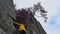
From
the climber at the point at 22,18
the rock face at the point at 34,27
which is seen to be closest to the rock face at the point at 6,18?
the climber at the point at 22,18

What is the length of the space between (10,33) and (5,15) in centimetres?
75

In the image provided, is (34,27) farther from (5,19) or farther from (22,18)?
(5,19)

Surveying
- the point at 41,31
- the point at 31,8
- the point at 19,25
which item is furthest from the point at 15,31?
the point at 41,31

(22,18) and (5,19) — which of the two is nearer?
(5,19)

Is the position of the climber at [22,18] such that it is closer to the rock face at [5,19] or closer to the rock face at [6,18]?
the rock face at [6,18]

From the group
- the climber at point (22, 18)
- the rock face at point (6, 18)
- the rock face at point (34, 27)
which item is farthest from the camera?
the rock face at point (34, 27)

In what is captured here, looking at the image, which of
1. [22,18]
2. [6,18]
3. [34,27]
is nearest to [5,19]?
[6,18]

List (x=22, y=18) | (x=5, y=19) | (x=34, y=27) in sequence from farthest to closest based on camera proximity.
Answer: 1. (x=34, y=27)
2. (x=22, y=18)
3. (x=5, y=19)

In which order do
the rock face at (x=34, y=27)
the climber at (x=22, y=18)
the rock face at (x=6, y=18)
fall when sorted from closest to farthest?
the rock face at (x=6, y=18)
the climber at (x=22, y=18)
the rock face at (x=34, y=27)

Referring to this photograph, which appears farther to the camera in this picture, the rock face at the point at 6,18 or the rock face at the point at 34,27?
the rock face at the point at 34,27

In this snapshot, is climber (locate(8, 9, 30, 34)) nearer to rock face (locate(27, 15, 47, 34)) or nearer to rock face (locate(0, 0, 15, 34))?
rock face (locate(0, 0, 15, 34))

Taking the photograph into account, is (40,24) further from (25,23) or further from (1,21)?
(1,21)

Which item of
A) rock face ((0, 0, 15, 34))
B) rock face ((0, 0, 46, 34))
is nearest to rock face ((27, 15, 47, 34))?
rock face ((0, 0, 46, 34))

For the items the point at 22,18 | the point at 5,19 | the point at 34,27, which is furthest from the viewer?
the point at 34,27
